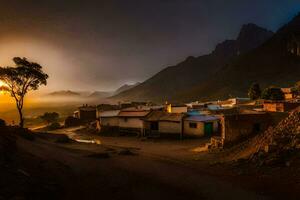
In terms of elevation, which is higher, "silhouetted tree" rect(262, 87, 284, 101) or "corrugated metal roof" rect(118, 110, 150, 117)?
"silhouetted tree" rect(262, 87, 284, 101)

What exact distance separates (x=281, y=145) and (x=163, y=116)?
3110 cm

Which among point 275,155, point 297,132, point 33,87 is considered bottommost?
point 275,155

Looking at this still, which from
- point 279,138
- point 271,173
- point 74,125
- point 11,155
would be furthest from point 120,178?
→ point 74,125

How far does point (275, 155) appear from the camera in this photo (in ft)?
57.6

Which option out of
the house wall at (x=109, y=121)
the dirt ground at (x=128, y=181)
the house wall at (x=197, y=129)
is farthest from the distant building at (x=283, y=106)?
the house wall at (x=109, y=121)

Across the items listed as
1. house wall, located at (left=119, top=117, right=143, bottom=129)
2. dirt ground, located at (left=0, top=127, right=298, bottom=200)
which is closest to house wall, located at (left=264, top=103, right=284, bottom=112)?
house wall, located at (left=119, top=117, right=143, bottom=129)

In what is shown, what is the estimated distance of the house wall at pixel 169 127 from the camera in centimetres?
4578

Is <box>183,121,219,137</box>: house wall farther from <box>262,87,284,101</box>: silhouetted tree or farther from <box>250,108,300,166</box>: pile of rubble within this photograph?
<box>262,87,284,101</box>: silhouetted tree

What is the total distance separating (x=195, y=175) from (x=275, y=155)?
503cm

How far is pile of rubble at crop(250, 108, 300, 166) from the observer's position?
17.1m

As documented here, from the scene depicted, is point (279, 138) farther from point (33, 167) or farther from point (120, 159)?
point (33, 167)

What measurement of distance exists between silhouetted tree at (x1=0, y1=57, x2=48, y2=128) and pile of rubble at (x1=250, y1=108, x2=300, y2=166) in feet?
125

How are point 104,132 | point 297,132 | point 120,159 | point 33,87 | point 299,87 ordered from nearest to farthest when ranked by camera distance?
point 297,132 < point 120,159 < point 33,87 < point 104,132 < point 299,87

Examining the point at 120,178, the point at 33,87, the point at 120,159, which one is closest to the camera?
the point at 120,178
